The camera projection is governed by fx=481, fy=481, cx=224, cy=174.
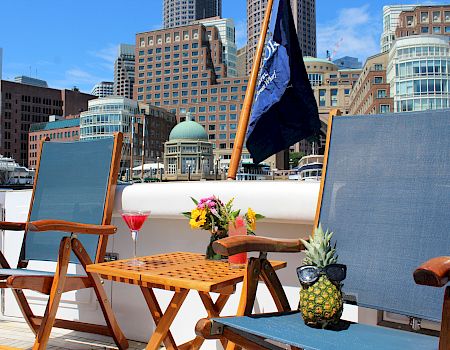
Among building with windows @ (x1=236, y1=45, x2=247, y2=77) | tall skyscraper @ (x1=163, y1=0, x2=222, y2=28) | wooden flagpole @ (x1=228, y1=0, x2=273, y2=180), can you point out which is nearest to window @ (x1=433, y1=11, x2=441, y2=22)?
building with windows @ (x1=236, y1=45, x2=247, y2=77)

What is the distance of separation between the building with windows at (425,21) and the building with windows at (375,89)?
1175 centimetres

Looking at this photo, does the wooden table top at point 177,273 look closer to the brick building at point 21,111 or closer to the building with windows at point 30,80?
the brick building at point 21,111

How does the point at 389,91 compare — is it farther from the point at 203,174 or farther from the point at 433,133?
the point at 433,133

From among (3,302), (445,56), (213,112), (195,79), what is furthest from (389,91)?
(3,302)

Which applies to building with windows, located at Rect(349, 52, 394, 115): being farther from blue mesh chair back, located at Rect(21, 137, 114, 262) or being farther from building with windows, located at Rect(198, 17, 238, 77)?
building with windows, located at Rect(198, 17, 238, 77)

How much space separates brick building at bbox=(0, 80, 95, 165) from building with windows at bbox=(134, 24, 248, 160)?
1742 centimetres

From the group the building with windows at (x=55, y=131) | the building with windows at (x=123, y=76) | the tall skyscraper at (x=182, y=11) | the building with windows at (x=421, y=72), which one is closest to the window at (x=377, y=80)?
the building with windows at (x=421, y=72)

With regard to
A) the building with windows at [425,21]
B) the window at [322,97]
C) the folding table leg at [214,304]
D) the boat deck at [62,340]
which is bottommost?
the boat deck at [62,340]

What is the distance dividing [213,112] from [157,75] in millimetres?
15944

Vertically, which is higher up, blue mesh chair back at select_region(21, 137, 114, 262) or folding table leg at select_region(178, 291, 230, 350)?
blue mesh chair back at select_region(21, 137, 114, 262)

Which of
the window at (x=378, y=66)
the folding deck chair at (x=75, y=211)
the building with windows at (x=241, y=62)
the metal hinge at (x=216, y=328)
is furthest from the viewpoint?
the building with windows at (x=241, y=62)

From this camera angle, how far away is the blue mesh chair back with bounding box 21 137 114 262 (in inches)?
101

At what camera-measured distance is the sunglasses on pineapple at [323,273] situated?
1.48 meters

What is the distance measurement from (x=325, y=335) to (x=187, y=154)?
71.6m
